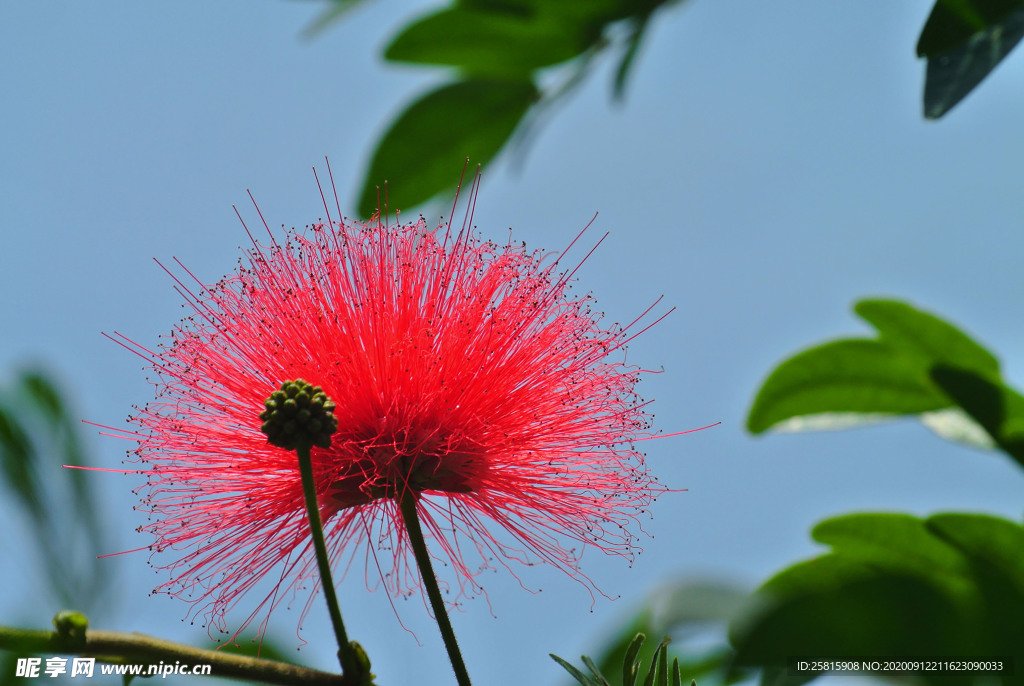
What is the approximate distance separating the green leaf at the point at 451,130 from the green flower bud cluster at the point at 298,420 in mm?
580

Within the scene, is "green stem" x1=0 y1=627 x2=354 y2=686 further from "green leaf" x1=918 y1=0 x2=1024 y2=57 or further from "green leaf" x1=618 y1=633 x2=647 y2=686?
"green leaf" x1=918 y1=0 x2=1024 y2=57

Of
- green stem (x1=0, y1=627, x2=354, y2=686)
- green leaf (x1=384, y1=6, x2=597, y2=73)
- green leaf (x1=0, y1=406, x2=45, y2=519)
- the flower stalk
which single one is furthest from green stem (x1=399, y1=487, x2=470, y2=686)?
green leaf (x1=0, y1=406, x2=45, y2=519)

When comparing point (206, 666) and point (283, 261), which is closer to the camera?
point (206, 666)

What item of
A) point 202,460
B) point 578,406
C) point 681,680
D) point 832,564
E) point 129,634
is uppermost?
point 578,406

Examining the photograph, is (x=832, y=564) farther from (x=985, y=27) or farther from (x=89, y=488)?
(x=89, y=488)

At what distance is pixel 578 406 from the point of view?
2748 millimetres

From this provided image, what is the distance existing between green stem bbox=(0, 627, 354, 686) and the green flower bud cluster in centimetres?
48

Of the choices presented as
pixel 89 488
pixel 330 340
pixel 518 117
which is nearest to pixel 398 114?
pixel 518 117

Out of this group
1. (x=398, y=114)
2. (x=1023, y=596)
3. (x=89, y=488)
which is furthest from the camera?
(x=89, y=488)

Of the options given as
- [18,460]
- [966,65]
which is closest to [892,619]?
[966,65]

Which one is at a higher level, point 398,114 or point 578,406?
point 398,114

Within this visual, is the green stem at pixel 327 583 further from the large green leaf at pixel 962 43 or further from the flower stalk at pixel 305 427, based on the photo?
the large green leaf at pixel 962 43

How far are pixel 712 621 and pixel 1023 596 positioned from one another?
0.40 metres

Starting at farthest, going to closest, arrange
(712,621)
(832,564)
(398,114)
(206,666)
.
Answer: (398,114) < (206,666) < (832,564) < (712,621)
